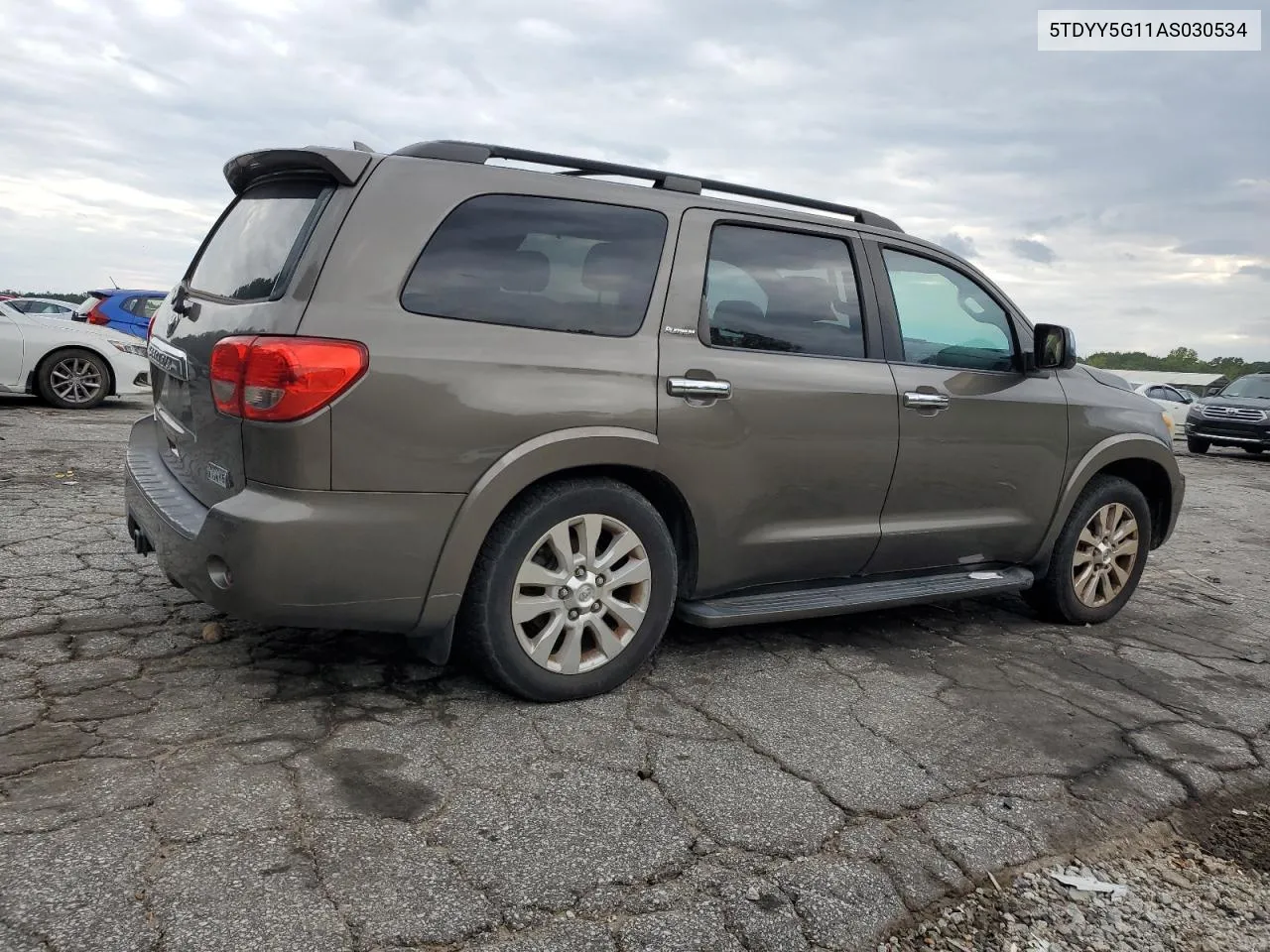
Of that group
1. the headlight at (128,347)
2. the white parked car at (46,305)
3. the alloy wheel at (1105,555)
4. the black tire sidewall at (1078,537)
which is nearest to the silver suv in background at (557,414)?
the black tire sidewall at (1078,537)

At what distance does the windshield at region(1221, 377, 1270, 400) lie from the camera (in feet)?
61.2

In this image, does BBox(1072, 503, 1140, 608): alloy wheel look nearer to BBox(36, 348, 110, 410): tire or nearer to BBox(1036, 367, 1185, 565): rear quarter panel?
BBox(1036, 367, 1185, 565): rear quarter panel

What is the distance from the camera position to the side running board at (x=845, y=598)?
3.64 m

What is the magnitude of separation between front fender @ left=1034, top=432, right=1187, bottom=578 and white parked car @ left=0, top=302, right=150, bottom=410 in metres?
9.53

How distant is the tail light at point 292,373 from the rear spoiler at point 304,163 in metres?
0.57

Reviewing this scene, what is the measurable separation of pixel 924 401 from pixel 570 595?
1739 millimetres

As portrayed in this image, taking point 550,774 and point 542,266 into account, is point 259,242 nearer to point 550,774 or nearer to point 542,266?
point 542,266

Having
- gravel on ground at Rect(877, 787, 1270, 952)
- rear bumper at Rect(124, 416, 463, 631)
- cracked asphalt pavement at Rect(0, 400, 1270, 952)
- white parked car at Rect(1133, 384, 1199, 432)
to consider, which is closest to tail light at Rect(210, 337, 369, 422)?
rear bumper at Rect(124, 416, 463, 631)

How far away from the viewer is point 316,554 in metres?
2.89

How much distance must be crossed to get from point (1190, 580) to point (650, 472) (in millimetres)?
4515

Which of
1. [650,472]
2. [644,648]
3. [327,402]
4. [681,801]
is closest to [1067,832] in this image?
[681,801]

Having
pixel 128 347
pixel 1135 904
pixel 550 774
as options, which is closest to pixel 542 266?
pixel 550 774

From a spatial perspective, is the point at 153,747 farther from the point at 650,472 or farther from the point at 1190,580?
the point at 1190,580

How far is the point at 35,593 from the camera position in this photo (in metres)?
4.16
